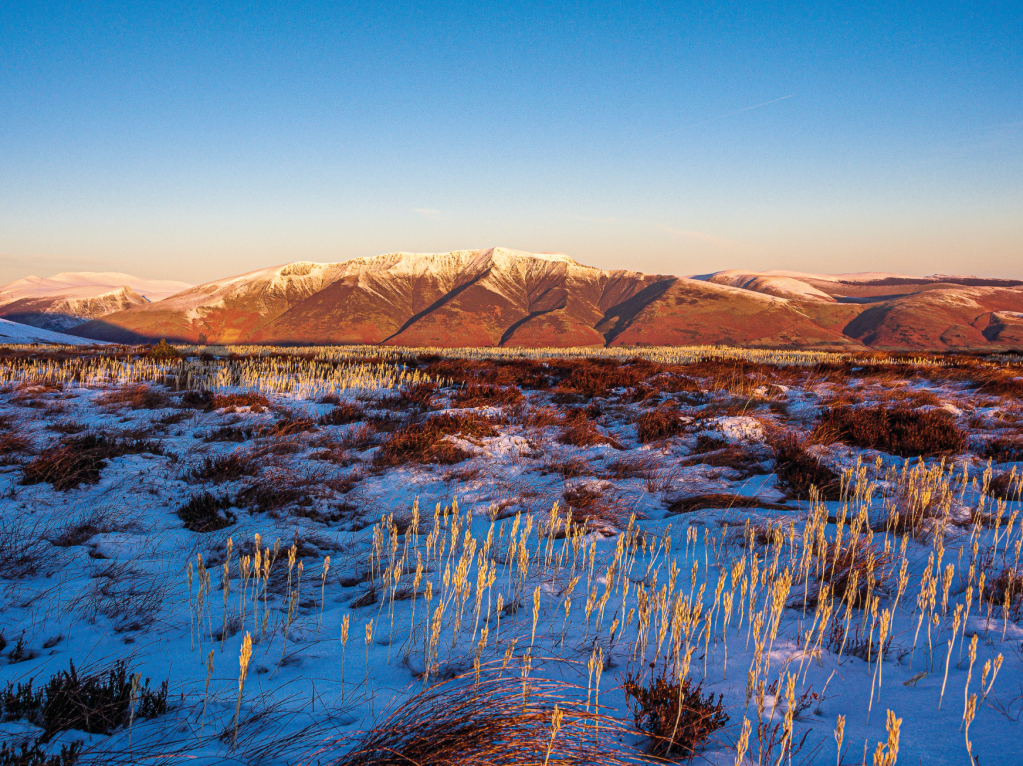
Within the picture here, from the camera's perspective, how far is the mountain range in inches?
4653

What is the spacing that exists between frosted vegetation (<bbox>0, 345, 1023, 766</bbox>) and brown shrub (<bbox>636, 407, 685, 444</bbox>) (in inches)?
1.8

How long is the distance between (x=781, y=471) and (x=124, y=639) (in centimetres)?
658

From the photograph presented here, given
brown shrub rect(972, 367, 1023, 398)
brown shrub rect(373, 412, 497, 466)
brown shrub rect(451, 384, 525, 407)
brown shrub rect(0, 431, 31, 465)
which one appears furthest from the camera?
brown shrub rect(972, 367, 1023, 398)

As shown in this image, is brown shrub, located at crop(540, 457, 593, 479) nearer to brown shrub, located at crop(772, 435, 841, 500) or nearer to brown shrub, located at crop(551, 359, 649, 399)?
brown shrub, located at crop(772, 435, 841, 500)

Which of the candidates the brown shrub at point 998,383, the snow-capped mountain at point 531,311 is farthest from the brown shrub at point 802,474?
the snow-capped mountain at point 531,311

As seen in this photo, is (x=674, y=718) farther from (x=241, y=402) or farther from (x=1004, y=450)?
(x=241, y=402)

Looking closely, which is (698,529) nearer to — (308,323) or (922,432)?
(922,432)

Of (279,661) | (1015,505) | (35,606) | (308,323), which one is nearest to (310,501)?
(35,606)

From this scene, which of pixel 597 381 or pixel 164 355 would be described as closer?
pixel 597 381

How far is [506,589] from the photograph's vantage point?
354 cm

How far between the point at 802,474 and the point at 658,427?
8.96ft

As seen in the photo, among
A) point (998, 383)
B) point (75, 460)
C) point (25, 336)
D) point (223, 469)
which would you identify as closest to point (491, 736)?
point (223, 469)

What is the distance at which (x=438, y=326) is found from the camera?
136375 millimetres

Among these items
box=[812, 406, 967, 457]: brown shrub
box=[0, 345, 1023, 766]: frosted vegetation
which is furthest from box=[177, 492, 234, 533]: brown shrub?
box=[812, 406, 967, 457]: brown shrub
